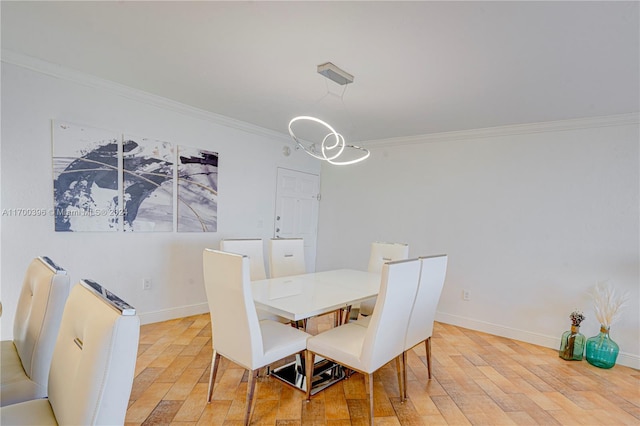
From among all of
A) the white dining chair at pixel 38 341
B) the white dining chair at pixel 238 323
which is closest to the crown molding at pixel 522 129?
the white dining chair at pixel 238 323

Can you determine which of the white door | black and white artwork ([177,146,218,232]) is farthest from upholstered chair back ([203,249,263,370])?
the white door

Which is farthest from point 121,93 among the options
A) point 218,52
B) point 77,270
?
point 77,270

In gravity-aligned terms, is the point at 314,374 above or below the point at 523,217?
below

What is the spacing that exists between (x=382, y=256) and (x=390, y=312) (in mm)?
1522

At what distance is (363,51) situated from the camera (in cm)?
202

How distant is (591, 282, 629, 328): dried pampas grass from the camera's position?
2.78 metres

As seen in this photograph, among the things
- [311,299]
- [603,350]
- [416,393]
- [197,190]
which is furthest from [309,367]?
[603,350]

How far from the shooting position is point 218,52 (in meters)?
2.13

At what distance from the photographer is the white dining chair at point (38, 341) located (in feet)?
4.01

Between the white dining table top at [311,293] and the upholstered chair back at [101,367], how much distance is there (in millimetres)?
1028

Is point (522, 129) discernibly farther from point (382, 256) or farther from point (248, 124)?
point (248, 124)

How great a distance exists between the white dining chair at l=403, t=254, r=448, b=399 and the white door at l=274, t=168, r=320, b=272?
8.73 ft

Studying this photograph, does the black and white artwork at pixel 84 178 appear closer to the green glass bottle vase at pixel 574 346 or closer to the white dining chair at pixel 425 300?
the white dining chair at pixel 425 300

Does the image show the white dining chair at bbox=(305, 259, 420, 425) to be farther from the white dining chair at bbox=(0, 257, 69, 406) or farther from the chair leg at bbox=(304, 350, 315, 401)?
the white dining chair at bbox=(0, 257, 69, 406)
